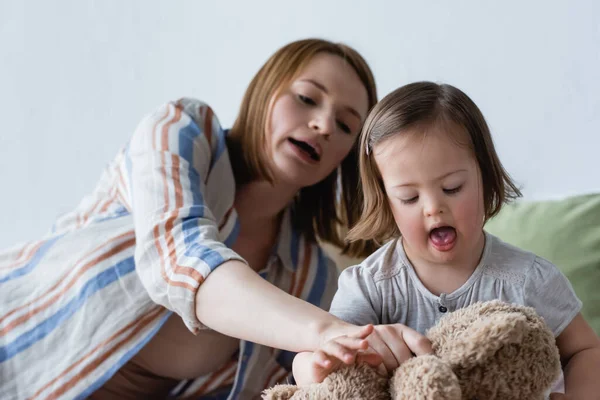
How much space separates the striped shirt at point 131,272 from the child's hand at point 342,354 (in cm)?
24

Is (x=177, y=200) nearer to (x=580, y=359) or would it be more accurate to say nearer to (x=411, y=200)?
(x=411, y=200)

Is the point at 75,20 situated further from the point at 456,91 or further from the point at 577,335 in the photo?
the point at 577,335

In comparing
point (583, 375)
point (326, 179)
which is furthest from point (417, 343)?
point (326, 179)

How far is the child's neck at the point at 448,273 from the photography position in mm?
799

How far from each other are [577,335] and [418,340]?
25 centimetres

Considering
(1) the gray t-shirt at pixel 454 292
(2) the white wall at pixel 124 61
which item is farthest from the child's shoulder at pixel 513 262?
(2) the white wall at pixel 124 61

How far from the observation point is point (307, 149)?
1149 millimetres

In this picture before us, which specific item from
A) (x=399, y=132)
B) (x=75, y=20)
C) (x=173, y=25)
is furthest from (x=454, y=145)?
(x=75, y=20)

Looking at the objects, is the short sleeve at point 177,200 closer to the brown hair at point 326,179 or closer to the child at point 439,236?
the brown hair at point 326,179

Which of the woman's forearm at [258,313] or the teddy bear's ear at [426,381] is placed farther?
the woman's forearm at [258,313]

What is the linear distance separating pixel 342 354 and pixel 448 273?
0.26 m

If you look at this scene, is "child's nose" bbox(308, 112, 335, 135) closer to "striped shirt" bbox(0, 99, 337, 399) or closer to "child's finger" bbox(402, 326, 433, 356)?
"striped shirt" bbox(0, 99, 337, 399)

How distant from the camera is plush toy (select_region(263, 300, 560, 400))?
1.88ft

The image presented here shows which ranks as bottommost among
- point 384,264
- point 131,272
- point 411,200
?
point 131,272
